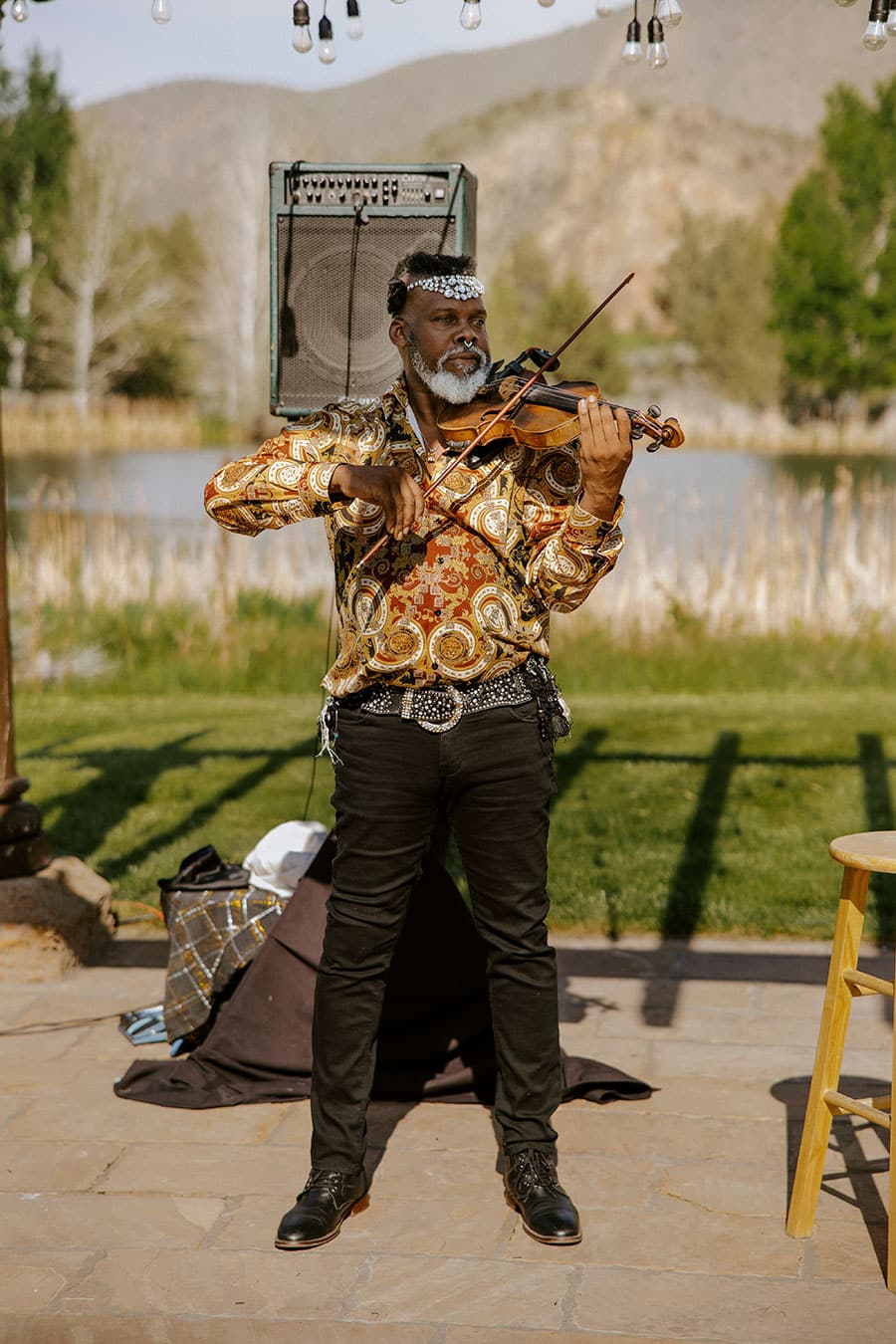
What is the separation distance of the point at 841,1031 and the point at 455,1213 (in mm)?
868

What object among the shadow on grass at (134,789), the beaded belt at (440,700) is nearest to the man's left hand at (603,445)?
the beaded belt at (440,700)

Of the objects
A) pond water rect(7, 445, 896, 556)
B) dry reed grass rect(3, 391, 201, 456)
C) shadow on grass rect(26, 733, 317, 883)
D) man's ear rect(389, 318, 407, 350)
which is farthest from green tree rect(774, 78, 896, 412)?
man's ear rect(389, 318, 407, 350)

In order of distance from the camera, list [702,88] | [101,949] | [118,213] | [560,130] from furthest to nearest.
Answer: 1. [702,88]
2. [560,130]
3. [118,213]
4. [101,949]

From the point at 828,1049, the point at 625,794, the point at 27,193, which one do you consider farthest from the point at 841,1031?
the point at 27,193

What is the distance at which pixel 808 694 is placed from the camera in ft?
30.5

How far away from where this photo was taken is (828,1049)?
299 cm

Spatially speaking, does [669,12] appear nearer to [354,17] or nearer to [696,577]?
[354,17]

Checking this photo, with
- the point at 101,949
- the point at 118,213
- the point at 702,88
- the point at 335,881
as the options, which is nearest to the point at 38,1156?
A: the point at 335,881

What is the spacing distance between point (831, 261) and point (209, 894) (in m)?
60.1

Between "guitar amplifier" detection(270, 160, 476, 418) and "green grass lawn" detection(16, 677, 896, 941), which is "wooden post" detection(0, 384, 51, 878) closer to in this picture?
"green grass lawn" detection(16, 677, 896, 941)

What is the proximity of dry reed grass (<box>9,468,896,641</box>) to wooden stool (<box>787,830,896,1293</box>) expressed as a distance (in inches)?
294

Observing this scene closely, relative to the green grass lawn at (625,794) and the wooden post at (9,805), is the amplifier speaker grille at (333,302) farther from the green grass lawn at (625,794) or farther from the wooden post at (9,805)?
the green grass lawn at (625,794)

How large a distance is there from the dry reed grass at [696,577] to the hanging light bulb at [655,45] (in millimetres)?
6745

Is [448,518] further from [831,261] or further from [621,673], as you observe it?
[831,261]
